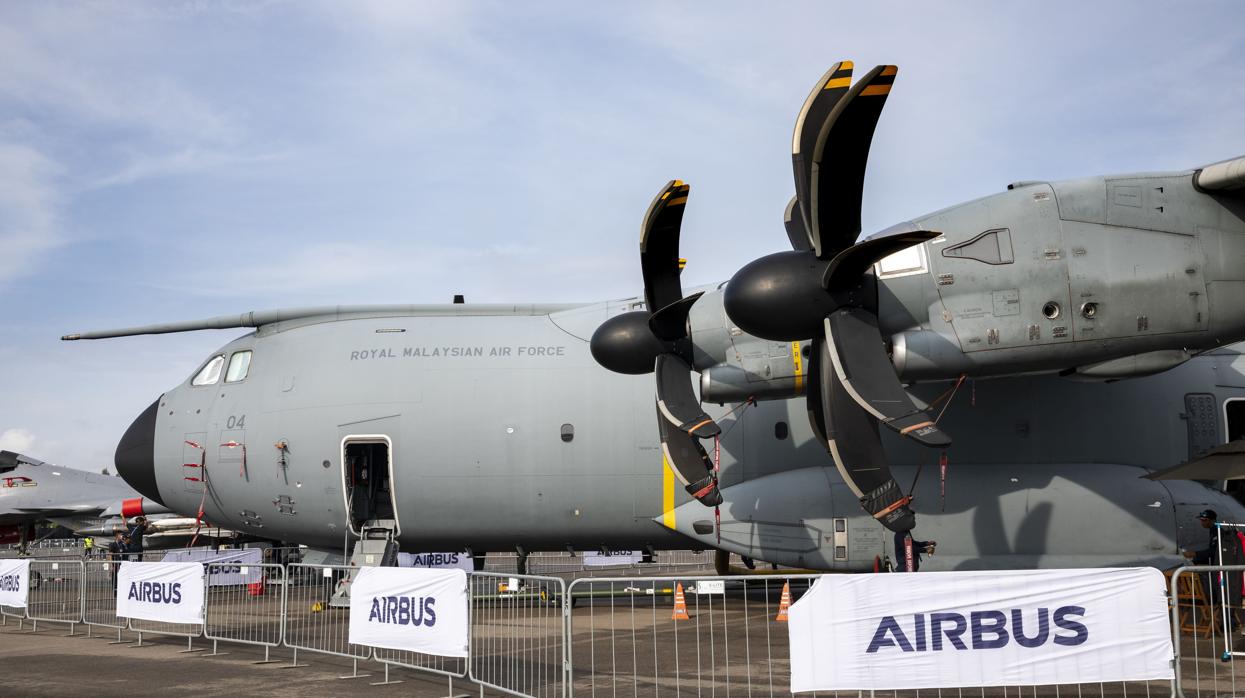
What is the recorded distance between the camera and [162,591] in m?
13.3

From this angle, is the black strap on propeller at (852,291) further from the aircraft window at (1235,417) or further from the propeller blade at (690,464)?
the aircraft window at (1235,417)

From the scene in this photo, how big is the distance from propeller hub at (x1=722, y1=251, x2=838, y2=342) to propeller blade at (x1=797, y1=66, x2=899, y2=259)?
32 cm

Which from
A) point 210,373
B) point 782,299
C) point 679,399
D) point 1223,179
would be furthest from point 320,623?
point 1223,179

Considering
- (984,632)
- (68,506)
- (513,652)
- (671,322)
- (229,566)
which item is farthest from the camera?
(68,506)

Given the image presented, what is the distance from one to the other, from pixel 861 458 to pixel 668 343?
9.82 ft

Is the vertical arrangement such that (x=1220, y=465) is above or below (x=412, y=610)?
above

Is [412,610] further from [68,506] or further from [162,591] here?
[68,506]

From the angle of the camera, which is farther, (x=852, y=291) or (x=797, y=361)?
(x=797, y=361)

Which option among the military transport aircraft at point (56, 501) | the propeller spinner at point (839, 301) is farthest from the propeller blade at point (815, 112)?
the military transport aircraft at point (56, 501)

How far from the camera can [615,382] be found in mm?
14875

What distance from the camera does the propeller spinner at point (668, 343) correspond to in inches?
472

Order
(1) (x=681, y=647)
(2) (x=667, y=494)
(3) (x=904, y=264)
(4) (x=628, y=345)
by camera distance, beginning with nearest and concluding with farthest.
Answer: (3) (x=904, y=264) → (1) (x=681, y=647) → (4) (x=628, y=345) → (2) (x=667, y=494)

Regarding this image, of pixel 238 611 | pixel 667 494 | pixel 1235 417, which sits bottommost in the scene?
pixel 238 611

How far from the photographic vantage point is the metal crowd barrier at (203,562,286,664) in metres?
12.7
